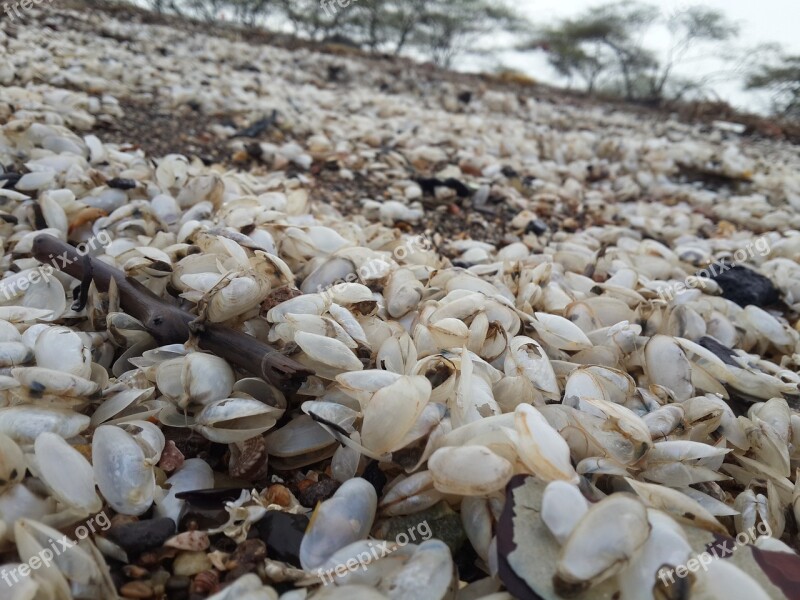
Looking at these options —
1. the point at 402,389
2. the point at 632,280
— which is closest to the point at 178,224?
the point at 402,389

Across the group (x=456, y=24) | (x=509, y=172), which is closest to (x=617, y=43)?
(x=456, y=24)

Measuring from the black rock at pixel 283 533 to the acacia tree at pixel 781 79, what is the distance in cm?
876

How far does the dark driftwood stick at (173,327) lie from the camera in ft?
2.27

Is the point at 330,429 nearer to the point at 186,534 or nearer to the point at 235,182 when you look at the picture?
the point at 186,534

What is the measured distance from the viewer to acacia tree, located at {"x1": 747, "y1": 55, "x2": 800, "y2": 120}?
7.47 meters

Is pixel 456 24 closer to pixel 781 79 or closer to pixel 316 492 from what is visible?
pixel 781 79

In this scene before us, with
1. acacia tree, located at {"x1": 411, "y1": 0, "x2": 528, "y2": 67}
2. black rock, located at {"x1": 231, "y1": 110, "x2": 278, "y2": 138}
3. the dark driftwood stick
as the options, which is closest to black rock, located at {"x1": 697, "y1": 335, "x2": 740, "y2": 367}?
the dark driftwood stick

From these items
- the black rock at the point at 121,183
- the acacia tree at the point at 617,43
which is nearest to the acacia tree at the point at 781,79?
the acacia tree at the point at 617,43

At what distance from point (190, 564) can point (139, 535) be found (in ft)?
0.19

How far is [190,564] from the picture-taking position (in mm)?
549

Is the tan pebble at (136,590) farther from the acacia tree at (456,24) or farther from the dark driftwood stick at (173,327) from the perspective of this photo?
the acacia tree at (456,24)

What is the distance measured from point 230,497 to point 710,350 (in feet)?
2.79

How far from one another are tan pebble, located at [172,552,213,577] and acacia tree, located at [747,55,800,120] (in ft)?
29.0

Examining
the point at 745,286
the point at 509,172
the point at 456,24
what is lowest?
the point at 745,286
